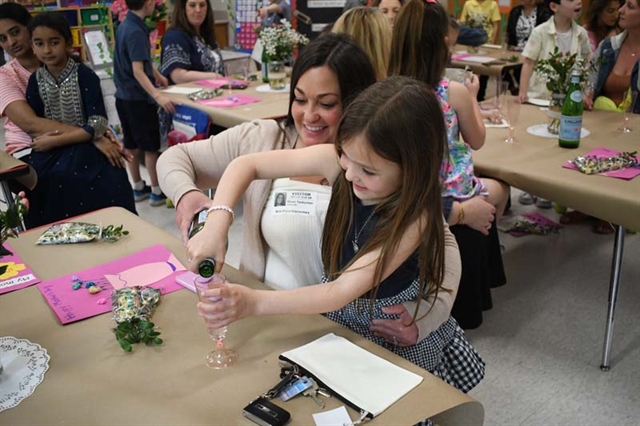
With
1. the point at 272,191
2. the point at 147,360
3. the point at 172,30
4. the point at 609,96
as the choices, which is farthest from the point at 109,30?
the point at 147,360

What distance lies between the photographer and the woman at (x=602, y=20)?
470cm

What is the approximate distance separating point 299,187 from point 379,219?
1.45ft

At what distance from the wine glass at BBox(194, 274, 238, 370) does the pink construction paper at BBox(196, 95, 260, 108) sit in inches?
96.3

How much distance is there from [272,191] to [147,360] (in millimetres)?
652

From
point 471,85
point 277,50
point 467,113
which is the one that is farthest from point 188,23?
point 467,113

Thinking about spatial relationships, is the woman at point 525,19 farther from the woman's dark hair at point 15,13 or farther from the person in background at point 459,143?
the woman's dark hair at point 15,13

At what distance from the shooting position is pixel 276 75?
397cm

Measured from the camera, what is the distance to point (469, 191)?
7.61 ft

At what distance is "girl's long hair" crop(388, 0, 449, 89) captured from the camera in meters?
2.14

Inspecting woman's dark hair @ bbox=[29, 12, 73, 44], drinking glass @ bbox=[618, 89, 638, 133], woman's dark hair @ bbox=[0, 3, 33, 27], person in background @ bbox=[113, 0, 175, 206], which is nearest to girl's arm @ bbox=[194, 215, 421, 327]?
drinking glass @ bbox=[618, 89, 638, 133]

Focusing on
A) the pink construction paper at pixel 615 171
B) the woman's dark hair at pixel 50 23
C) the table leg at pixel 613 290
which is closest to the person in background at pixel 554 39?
the pink construction paper at pixel 615 171

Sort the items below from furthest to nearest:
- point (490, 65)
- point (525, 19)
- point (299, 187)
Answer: point (525, 19) < point (490, 65) < point (299, 187)

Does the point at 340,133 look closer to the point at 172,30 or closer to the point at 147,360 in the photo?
the point at 147,360

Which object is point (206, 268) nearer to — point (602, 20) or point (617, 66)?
point (617, 66)
